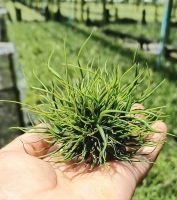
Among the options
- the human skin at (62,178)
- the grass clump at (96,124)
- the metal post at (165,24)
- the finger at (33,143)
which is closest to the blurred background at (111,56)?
the metal post at (165,24)

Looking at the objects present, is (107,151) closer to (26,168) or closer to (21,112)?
(26,168)

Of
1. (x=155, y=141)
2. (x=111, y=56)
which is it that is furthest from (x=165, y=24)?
(x=155, y=141)

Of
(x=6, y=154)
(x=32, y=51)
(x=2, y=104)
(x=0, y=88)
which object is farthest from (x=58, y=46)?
(x=6, y=154)

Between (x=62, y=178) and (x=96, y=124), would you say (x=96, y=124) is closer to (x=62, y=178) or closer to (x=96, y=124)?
(x=96, y=124)

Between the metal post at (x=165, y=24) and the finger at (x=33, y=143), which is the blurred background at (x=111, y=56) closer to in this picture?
the metal post at (x=165, y=24)

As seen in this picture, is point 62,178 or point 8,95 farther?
point 8,95
